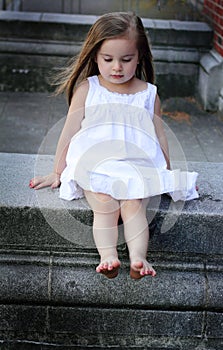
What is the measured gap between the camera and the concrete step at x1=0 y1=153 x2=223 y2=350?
2834mm

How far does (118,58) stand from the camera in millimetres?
2961

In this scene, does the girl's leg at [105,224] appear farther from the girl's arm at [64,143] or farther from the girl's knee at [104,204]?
the girl's arm at [64,143]

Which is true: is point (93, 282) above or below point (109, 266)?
below

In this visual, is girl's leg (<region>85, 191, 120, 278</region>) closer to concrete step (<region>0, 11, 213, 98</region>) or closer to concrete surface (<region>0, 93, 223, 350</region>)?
concrete surface (<region>0, 93, 223, 350</region>)

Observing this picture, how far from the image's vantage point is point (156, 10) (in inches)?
316

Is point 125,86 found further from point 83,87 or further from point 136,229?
point 136,229

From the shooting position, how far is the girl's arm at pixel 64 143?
9.90ft

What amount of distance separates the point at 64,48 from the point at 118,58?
3.91m

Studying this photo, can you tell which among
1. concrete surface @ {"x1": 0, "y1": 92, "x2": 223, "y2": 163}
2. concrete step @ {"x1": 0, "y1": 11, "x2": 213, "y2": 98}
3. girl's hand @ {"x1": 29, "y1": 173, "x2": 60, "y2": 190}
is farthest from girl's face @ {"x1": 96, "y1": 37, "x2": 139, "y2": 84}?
concrete step @ {"x1": 0, "y1": 11, "x2": 213, "y2": 98}

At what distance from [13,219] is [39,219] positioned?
0.12 meters

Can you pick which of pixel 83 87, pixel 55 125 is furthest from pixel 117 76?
pixel 55 125

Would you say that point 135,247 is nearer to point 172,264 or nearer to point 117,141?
point 172,264

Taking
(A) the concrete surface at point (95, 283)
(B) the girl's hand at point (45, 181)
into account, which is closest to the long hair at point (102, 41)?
(B) the girl's hand at point (45, 181)

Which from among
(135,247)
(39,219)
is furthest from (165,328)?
(39,219)
